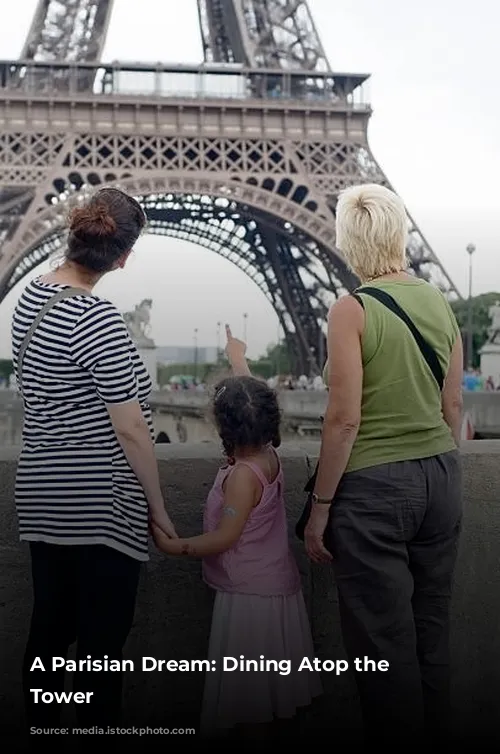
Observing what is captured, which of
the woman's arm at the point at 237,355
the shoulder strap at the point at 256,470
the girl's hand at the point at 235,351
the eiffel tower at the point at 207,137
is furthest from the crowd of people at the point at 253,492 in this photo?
the eiffel tower at the point at 207,137

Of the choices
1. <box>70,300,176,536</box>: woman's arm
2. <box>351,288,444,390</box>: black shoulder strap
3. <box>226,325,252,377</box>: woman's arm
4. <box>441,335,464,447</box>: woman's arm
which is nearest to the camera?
<box>70,300,176,536</box>: woman's arm

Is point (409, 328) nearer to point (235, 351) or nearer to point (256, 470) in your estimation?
point (256, 470)

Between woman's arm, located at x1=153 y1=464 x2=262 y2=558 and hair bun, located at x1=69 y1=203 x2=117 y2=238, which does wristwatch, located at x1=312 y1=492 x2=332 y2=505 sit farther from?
hair bun, located at x1=69 y1=203 x2=117 y2=238

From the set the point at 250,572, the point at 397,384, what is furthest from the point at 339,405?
the point at 250,572

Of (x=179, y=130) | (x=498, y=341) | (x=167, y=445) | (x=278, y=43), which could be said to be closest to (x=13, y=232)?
(x=179, y=130)

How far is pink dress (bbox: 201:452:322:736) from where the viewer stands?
3051mm

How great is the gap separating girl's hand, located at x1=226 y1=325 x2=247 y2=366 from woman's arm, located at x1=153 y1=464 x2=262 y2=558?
1.61ft

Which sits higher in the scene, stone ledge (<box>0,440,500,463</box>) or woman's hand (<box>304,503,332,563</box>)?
stone ledge (<box>0,440,500,463</box>)

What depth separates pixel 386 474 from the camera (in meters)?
2.90

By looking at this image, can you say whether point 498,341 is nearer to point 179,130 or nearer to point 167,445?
point 179,130

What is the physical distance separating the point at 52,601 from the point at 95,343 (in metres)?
0.70

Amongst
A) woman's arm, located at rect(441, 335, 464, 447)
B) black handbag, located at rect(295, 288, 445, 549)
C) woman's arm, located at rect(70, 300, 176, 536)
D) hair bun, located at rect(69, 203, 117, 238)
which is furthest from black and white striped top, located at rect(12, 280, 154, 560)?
woman's arm, located at rect(441, 335, 464, 447)

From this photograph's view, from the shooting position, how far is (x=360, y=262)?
3.05 metres

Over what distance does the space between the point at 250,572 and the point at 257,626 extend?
0.49 feet
